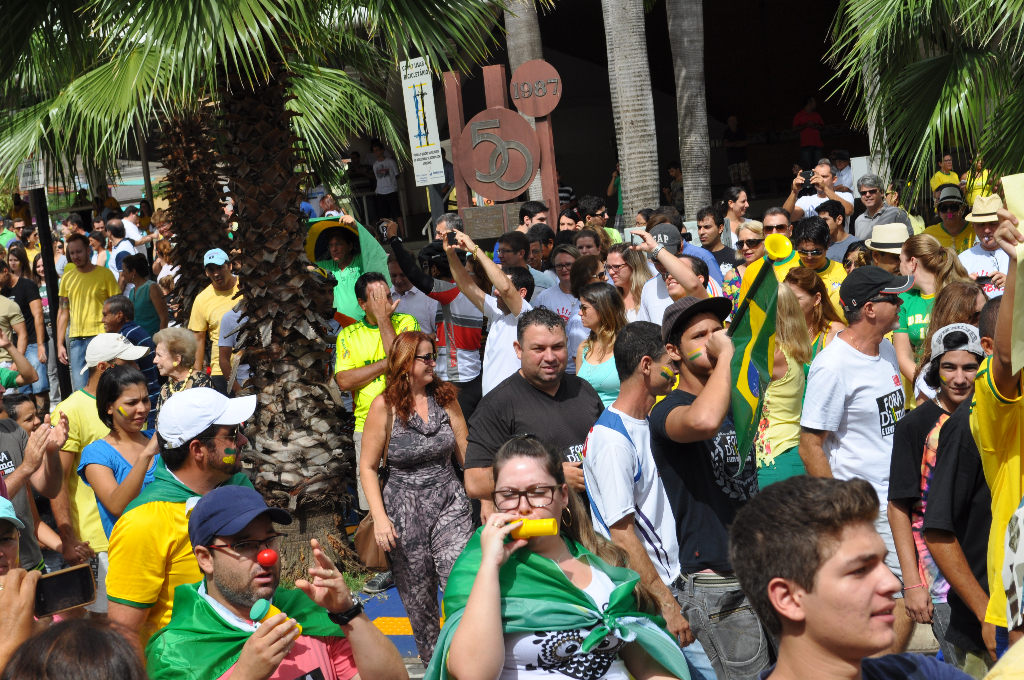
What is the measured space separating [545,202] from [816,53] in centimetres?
1480

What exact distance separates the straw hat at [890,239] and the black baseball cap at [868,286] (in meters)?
2.58

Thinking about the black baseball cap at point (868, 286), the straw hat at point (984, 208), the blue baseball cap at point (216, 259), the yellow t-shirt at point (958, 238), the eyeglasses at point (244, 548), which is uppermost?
the blue baseball cap at point (216, 259)

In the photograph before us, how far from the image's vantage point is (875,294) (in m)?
4.63

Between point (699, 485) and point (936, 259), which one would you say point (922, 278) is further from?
point (699, 485)

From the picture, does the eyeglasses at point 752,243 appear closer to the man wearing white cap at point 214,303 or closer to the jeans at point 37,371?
A: the man wearing white cap at point 214,303

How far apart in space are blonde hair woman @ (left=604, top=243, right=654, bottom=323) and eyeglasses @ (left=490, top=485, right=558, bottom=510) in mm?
4644

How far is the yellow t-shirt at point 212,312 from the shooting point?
8812 mm

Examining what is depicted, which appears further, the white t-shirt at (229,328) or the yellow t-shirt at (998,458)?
the white t-shirt at (229,328)

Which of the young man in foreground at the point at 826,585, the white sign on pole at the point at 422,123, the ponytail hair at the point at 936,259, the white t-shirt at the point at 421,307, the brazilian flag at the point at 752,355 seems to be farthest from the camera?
the white sign on pole at the point at 422,123

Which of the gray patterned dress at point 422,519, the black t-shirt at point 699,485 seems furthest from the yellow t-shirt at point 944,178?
the black t-shirt at point 699,485

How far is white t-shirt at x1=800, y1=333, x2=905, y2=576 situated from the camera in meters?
4.48

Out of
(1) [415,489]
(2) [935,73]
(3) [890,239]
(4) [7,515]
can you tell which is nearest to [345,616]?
(4) [7,515]

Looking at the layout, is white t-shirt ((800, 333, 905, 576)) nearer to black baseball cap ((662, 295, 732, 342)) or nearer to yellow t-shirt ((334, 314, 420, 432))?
black baseball cap ((662, 295, 732, 342))

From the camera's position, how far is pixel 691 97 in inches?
518
